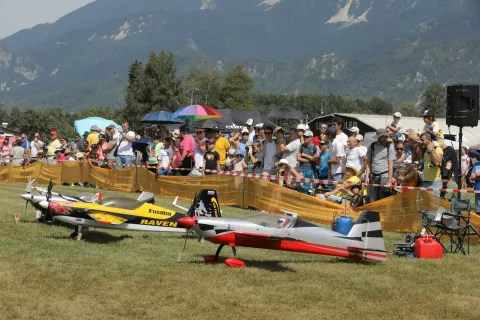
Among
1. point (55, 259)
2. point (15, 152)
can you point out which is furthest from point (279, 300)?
point (15, 152)

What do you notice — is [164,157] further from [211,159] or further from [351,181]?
[351,181]

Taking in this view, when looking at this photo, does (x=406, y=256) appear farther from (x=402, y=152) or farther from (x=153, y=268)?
(x=402, y=152)

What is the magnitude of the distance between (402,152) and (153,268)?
9.46 metres

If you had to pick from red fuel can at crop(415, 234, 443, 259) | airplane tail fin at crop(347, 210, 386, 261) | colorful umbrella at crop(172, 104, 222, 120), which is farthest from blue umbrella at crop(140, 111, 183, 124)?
airplane tail fin at crop(347, 210, 386, 261)

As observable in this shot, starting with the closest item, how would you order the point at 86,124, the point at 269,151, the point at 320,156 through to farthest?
the point at 320,156 → the point at 269,151 → the point at 86,124

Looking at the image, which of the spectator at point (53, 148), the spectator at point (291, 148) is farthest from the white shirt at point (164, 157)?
the spectator at point (53, 148)

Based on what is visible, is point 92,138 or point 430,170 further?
point 92,138

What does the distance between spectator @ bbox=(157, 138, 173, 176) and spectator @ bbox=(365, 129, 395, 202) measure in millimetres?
8959

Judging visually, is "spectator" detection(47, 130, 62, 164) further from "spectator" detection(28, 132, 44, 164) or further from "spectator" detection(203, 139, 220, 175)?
"spectator" detection(203, 139, 220, 175)

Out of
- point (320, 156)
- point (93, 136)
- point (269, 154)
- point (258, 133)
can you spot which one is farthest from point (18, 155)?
point (320, 156)

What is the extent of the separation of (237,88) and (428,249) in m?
170

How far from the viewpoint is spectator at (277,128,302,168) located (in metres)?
19.2

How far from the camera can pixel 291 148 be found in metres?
19.2

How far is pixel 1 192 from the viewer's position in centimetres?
2417
